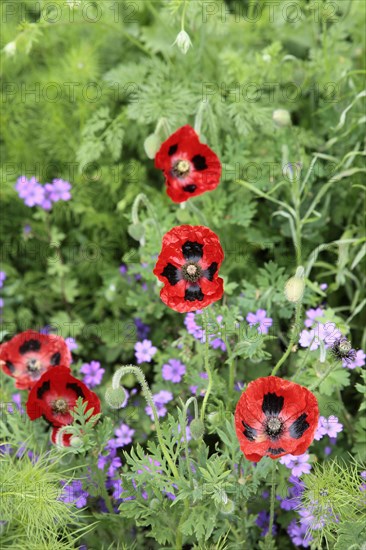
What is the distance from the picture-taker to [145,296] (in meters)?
2.53

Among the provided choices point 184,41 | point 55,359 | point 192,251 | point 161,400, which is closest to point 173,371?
point 161,400

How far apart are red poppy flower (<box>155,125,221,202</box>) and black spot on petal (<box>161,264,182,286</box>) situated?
1.12ft

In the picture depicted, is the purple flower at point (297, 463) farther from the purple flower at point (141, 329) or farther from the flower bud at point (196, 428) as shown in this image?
the purple flower at point (141, 329)

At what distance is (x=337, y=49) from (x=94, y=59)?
3.16ft

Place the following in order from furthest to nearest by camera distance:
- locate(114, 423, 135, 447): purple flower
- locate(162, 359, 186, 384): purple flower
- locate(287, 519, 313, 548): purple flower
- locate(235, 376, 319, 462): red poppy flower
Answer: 1. locate(162, 359, 186, 384): purple flower
2. locate(114, 423, 135, 447): purple flower
3. locate(287, 519, 313, 548): purple flower
4. locate(235, 376, 319, 462): red poppy flower

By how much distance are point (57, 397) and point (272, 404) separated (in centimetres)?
60

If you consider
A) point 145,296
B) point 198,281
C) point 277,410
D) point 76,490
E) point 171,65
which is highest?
point 171,65

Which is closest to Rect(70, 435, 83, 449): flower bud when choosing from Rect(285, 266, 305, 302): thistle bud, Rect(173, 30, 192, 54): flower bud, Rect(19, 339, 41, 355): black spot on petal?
Rect(19, 339, 41, 355): black spot on petal

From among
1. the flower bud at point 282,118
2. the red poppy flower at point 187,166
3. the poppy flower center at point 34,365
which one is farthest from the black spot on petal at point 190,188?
the poppy flower center at point 34,365

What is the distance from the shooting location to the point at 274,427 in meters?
1.73

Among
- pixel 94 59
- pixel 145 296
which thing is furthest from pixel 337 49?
pixel 145 296

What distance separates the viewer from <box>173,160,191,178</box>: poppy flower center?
2166mm

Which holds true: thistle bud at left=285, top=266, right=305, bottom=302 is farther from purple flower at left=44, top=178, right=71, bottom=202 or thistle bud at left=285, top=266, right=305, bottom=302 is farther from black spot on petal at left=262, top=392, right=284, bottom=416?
purple flower at left=44, top=178, right=71, bottom=202

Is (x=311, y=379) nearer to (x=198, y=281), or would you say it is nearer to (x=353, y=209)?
(x=198, y=281)
